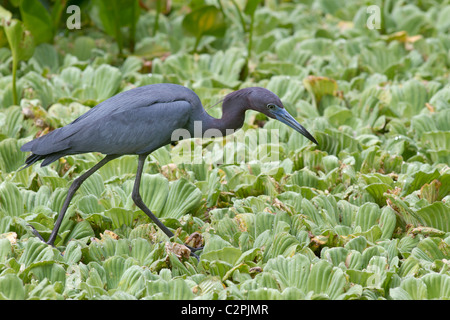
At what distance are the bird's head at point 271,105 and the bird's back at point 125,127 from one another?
0.30m

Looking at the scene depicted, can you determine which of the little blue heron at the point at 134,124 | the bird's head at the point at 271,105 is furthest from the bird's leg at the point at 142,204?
the bird's head at the point at 271,105

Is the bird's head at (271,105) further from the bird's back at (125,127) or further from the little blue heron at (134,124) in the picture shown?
the bird's back at (125,127)

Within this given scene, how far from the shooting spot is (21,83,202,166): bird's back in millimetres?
3025

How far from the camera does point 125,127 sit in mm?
3025

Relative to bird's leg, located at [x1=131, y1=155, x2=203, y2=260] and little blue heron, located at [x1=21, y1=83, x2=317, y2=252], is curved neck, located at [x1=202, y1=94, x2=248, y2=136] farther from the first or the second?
bird's leg, located at [x1=131, y1=155, x2=203, y2=260]

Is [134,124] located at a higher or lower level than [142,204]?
higher

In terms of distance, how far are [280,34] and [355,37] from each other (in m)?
0.65

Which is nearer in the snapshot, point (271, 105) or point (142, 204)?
point (271, 105)

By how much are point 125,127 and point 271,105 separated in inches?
26.2

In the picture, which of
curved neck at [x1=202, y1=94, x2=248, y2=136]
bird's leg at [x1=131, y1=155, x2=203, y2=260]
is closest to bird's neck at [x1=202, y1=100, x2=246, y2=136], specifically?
curved neck at [x1=202, y1=94, x2=248, y2=136]

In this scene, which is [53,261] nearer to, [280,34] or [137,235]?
[137,235]

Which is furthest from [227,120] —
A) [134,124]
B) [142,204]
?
[142,204]

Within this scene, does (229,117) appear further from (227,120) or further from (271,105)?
(271,105)
